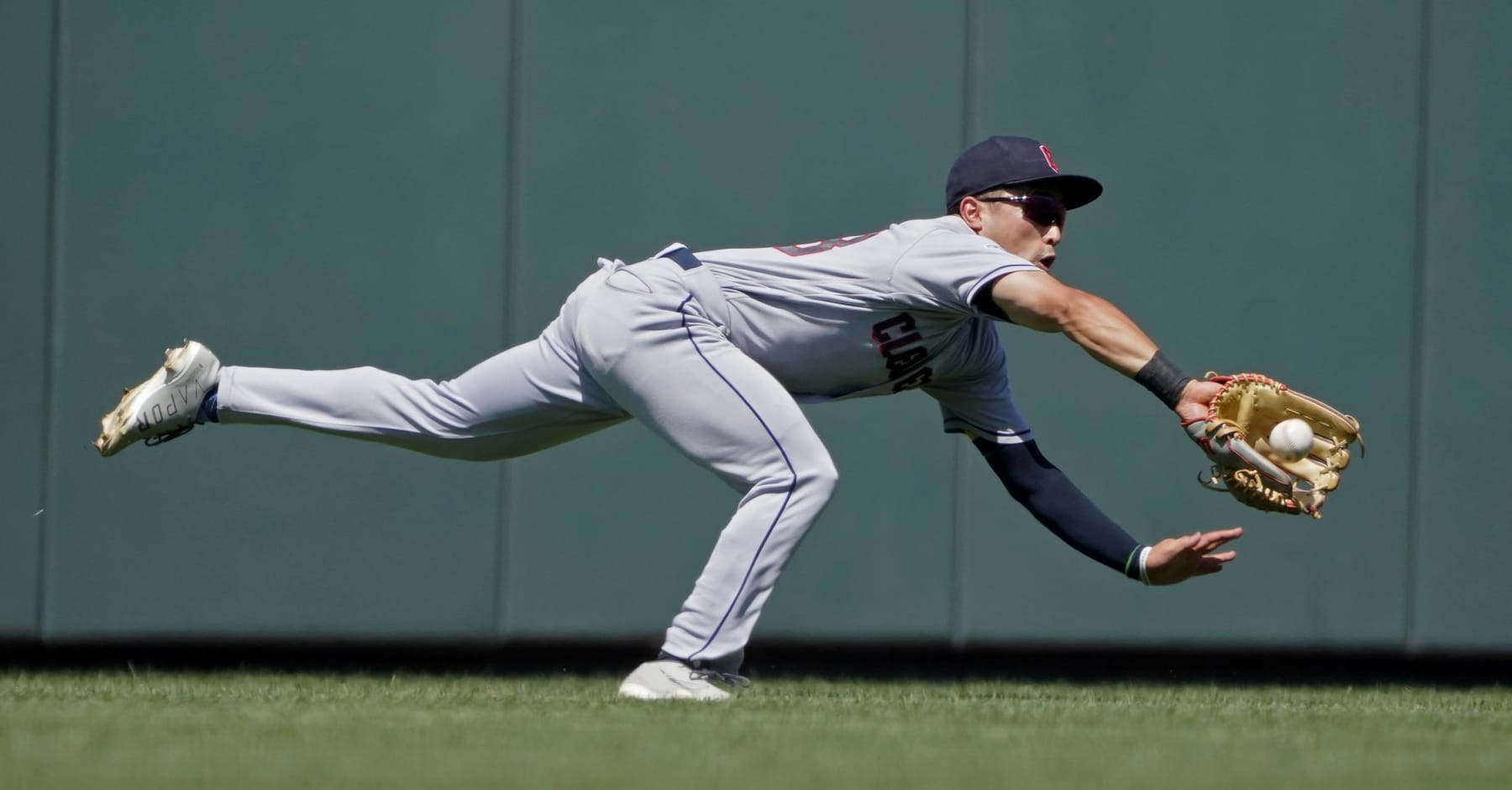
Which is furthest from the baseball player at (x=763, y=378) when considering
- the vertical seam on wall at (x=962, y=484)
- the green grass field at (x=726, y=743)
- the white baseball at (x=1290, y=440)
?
the vertical seam on wall at (x=962, y=484)

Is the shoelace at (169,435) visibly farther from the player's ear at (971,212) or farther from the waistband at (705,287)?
the player's ear at (971,212)

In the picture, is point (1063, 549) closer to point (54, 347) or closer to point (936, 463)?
point (936, 463)

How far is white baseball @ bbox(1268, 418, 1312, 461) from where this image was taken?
3.33 m

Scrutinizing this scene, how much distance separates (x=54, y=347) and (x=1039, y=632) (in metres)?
3.39

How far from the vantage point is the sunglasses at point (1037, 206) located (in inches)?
146

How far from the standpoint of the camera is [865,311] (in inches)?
141

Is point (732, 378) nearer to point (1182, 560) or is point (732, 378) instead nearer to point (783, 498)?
point (783, 498)

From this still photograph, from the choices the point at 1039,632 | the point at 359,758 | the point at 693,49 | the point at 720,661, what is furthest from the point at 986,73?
the point at 359,758

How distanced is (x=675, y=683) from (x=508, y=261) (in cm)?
232

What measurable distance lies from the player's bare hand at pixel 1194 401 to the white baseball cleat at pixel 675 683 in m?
1.12

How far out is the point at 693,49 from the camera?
539cm

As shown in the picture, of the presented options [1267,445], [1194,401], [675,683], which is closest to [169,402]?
[675,683]

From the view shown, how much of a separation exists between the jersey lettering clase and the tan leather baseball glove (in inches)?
20.8

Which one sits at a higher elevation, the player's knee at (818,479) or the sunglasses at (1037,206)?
the sunglasses at (1037,206)
